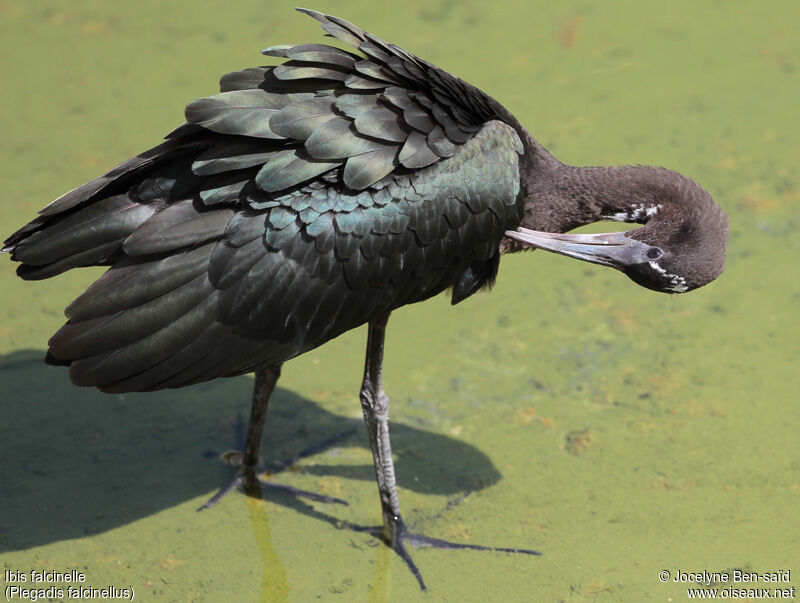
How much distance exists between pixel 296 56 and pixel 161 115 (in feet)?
11.5

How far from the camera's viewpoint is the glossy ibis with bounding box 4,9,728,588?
4.41 m

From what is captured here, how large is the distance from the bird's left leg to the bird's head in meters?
0.93

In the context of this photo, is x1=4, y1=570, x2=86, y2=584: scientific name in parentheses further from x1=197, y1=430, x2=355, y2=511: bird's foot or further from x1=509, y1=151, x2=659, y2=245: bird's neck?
x1=509, y1=151, x2=659, y2=245: bird's neck

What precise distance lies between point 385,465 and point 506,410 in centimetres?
100

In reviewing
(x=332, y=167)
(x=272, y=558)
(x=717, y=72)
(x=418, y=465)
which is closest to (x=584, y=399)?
(x=418, y=465)

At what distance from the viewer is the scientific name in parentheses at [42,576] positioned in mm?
4953

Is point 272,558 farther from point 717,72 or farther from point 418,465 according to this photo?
point 717,72

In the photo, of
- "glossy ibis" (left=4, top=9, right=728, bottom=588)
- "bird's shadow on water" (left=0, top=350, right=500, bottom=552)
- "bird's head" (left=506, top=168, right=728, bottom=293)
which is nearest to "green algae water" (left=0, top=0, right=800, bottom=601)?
"bird's shadow on water" (left=0, top=350, right=500, bottom=552)

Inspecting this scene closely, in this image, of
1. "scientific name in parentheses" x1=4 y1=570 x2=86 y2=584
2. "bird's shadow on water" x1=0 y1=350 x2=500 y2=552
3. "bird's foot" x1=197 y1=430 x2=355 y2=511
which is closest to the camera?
"scientific name in parentheses" x1=4 y1=570 x2=86 y2=584

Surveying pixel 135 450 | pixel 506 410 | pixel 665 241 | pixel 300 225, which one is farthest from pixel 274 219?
pixel 506 410

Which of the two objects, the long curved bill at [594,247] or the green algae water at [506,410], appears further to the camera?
the green algae water at [506,410]

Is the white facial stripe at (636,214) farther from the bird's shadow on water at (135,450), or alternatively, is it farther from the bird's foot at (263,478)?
the bird's foot at (263,478)

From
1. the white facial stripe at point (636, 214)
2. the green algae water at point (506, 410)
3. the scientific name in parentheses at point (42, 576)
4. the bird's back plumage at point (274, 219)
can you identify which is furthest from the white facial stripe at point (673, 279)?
the scientific name in parentheses at point (42, 576)

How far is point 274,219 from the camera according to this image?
4371 mm
